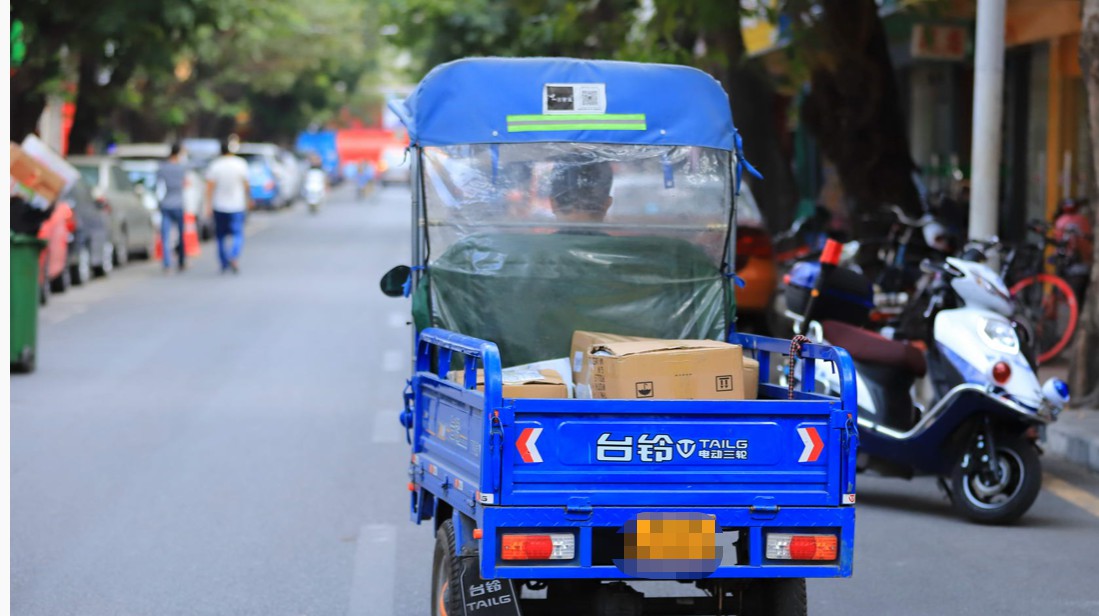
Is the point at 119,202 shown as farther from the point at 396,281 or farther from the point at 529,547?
the point at 529,547

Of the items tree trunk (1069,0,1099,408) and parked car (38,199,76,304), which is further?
parked car (38,199,76,304)

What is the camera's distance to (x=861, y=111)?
1577 centimetres

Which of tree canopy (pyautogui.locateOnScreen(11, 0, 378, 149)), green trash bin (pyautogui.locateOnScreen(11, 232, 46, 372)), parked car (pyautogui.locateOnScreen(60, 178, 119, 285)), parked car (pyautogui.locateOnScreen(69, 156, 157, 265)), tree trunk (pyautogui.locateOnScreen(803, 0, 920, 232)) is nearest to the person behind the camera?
green trash bin (pyautogui.locateOnScreen(11, 232, 46, 372))

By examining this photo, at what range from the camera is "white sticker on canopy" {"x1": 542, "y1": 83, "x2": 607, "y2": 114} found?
6672 millimetres

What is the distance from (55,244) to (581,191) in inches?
483

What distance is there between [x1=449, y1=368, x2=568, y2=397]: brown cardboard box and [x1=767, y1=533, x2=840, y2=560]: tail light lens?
113 centimetres

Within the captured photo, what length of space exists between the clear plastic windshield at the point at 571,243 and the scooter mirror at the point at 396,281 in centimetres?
9

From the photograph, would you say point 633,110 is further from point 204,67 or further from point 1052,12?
point 204,67

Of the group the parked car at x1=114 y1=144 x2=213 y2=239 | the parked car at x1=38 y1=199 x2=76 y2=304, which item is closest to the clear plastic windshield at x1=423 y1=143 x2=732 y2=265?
the parked car at x1=38 y1=199 x2=76 y2=304

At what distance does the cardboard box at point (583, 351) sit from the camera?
5.74 m

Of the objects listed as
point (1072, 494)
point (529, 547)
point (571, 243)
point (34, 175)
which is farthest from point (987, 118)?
A: point (34, 175)

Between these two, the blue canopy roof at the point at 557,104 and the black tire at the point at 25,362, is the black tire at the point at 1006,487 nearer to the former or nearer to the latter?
the blue canopy roof at the point at 557,104

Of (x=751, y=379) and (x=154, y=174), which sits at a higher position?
(x=154, y=174)

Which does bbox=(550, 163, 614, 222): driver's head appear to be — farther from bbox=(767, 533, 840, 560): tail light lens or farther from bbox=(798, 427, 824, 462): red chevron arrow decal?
bbox=(767, 533, 840, 560): tail light lens
